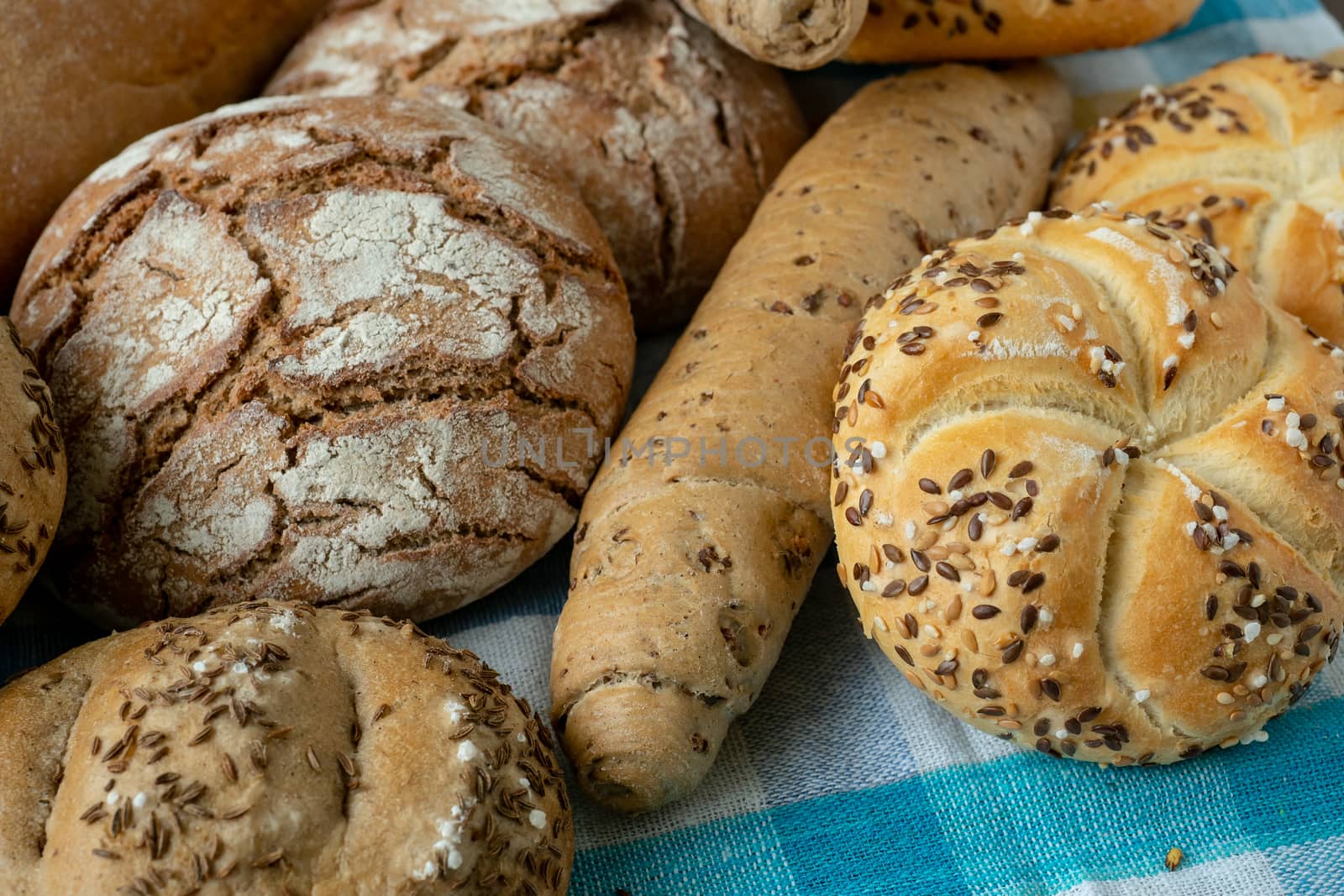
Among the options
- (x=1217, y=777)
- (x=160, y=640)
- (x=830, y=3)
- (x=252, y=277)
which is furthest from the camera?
(x=830, y=3)

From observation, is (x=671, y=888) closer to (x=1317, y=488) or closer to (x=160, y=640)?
(x=160, y=640)

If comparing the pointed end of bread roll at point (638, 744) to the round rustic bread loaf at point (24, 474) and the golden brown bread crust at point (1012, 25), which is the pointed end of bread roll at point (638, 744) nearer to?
the round rustic bread loaf at point (24, 474)

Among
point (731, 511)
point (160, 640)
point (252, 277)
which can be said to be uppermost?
point (252, 277)

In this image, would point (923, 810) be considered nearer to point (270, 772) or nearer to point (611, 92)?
point (270, 772)

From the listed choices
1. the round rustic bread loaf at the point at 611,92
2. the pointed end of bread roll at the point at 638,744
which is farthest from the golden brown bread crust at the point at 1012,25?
the pointed end of bread roll at the point at 638,744

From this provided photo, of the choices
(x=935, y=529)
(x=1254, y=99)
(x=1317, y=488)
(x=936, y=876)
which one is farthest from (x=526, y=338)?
(x=1254, y=99)

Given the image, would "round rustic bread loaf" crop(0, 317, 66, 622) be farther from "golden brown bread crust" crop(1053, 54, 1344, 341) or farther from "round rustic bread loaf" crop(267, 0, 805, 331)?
"golden brown bread crust" crop(1053, 54, 1344, 341)

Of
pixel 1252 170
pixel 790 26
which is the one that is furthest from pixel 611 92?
pixel 1252 170

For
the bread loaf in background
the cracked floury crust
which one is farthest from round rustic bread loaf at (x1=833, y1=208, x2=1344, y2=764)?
the bread loaf in background
